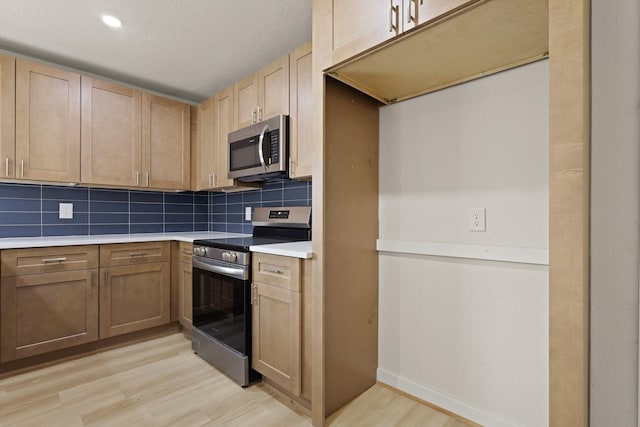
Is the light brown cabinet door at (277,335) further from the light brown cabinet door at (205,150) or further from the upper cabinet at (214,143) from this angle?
the light brown cabinet door at (205,150)

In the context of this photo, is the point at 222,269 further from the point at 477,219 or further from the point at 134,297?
the point at 477,219

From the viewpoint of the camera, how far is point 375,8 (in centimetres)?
130

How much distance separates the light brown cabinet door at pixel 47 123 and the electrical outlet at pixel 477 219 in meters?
2.79

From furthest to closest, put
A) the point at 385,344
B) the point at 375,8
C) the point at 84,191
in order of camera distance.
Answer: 1. the point at 84,191
2. the point at 385,344
3. the point at 375,8

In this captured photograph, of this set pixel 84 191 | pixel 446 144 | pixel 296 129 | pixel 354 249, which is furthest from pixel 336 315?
pixel 84 191

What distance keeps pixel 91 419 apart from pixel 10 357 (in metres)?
Result: 0.93

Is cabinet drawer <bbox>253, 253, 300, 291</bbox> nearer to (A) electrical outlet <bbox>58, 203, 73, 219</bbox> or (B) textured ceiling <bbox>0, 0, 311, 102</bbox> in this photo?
(B) textured ceiling <bbox>0, 0, 311, 102</bbox>

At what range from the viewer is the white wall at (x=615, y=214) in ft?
2.81

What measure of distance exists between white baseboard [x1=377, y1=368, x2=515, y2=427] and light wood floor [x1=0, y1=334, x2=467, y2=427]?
1.8 inches

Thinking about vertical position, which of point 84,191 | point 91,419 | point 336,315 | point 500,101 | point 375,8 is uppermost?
point 375,8

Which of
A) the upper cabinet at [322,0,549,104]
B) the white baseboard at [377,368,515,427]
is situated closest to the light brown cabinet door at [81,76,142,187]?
the upper cabinet at [322,0,549,104]

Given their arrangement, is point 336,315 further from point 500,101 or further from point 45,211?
point 45,211

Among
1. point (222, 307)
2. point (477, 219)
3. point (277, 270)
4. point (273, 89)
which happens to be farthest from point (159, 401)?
point (273, 89)

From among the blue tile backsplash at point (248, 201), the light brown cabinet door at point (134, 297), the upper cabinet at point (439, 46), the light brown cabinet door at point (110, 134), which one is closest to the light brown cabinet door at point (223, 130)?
the blue tile backsplash at point (248, 201)
